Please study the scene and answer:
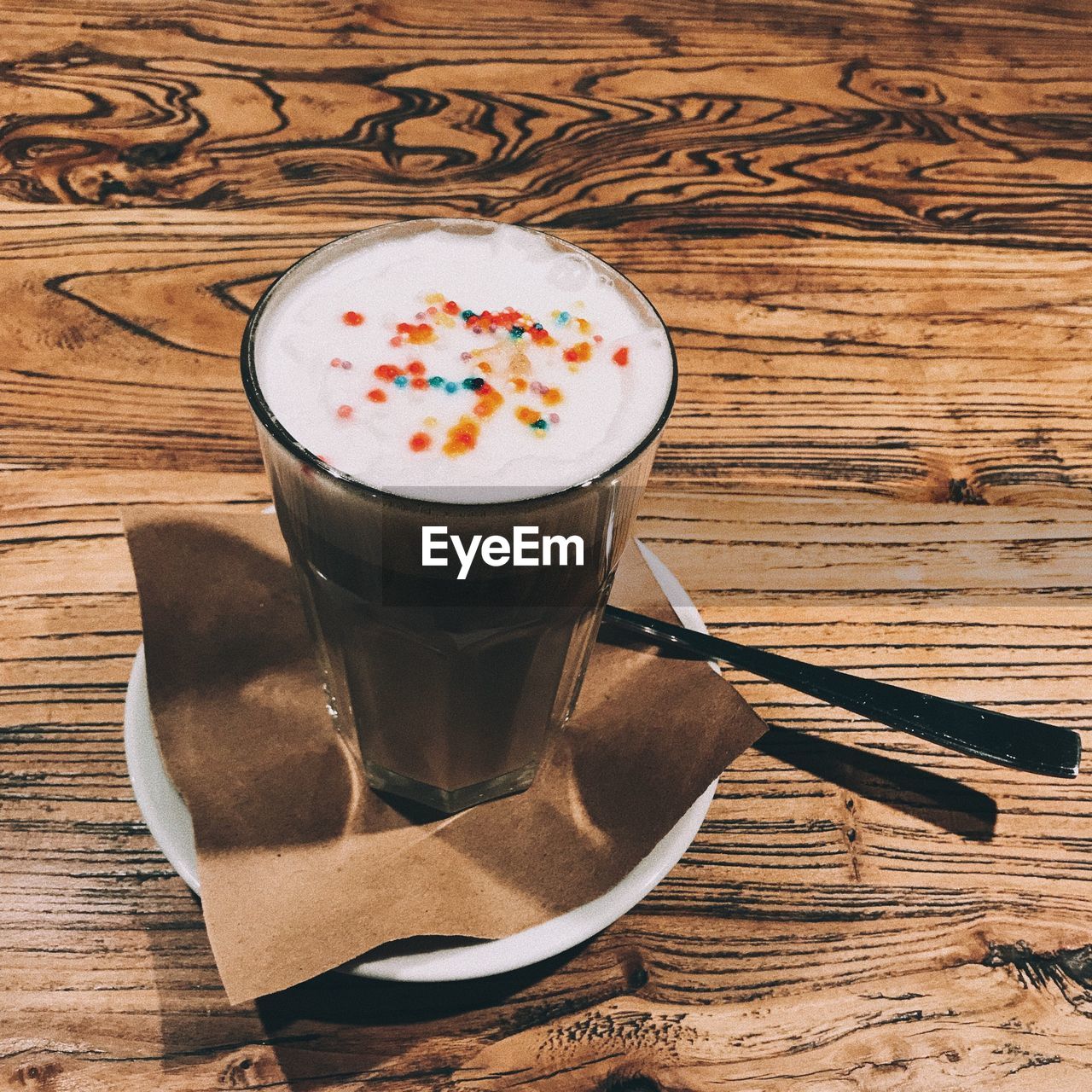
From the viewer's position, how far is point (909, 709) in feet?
2.65

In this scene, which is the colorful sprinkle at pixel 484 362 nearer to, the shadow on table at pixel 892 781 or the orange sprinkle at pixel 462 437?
the orange sprinkle at pixel 462 437

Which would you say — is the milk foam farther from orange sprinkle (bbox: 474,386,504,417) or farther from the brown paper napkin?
the brown paper napkin

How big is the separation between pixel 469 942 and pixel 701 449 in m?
0.53

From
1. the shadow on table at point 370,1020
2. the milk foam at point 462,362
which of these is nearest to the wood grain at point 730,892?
the shadow on table at point 370,1020

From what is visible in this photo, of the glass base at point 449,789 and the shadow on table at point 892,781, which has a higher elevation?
the shadow on table at point 892,781

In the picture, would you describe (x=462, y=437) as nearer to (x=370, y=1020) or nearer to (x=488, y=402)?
(x=488, y=402)

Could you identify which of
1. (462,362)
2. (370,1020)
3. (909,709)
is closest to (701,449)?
(909,709)

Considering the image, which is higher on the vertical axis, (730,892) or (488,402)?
(488,402)

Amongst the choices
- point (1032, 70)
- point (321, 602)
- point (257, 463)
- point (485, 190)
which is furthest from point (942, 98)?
point (321, 602)

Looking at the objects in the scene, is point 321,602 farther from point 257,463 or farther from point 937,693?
point 937,693

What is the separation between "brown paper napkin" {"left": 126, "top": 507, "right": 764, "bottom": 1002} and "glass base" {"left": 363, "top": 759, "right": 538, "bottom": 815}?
0.03m

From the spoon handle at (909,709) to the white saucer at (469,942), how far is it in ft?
0.37

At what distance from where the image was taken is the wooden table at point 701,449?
69cm

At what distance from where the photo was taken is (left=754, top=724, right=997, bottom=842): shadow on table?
0.80m
